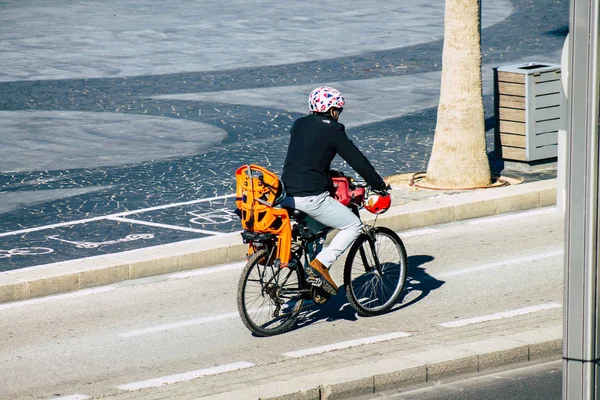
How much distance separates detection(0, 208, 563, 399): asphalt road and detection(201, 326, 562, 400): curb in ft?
0.87

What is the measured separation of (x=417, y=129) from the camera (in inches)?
651

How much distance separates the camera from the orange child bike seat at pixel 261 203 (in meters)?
8.59

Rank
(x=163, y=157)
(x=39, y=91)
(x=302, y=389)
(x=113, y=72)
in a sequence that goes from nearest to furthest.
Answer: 1. (x=302, y=389)
2. (x=163, y=157)
3. (x=39, y=91)
4. (x=113, y=72)

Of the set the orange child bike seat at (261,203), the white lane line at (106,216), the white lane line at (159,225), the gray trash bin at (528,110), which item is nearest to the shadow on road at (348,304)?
the orange child bike seat at (261,203)

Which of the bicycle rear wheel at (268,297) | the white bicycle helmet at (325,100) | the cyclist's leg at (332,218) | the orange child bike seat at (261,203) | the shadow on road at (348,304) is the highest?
the white bicycle helmet at (325,100)

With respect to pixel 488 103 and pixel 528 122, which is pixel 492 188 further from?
pixel 488 103

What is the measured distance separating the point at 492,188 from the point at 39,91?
901 centimetres

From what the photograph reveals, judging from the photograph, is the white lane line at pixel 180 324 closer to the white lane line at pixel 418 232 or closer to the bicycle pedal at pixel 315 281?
the bicycle pedal at pixel 315 281

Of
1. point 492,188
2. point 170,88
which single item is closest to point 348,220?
point 492,188

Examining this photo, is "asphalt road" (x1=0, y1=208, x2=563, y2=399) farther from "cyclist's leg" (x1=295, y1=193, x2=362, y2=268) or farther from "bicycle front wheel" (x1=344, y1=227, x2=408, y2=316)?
"cyclist's leg" (x1=295, y1=193, x2=362, y2=268)

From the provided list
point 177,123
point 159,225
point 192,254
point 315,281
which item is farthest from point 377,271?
point 177,123

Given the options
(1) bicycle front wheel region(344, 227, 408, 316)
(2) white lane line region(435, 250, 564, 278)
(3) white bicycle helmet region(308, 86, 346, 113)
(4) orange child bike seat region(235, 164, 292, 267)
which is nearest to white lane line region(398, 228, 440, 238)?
(2) white lane line region(435, 250, 564, 278)

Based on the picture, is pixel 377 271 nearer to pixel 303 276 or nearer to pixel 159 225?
pixel 303 276

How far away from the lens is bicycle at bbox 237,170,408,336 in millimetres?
8781
